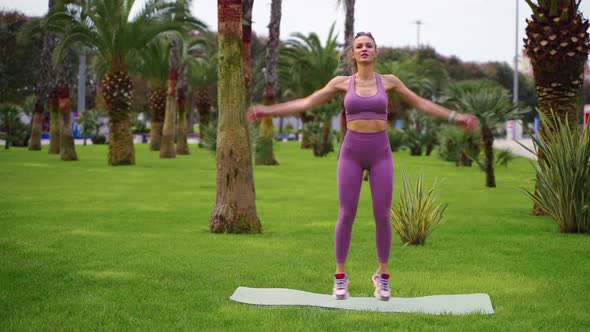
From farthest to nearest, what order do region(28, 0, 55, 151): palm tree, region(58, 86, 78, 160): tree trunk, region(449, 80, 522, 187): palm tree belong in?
region(28, 0, 55, 151): palm tree, region(58, 86, 78, 160): tree trunk, region(449, 80, 522, 187): palm tree

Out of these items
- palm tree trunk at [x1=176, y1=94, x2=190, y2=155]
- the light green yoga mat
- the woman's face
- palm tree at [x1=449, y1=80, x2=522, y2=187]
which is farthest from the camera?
palm tree trunk at [x1=176, y1=94, x2=190, y2=155]

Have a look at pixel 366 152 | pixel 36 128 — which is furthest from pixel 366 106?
pixel 36 128

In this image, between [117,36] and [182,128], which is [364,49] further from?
[182,128]

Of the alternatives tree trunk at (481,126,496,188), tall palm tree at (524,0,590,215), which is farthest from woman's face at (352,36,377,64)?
tree trunk at (481,126,496,188)

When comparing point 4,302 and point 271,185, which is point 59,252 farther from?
point 271,185

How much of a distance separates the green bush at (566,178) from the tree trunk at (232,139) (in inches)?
157

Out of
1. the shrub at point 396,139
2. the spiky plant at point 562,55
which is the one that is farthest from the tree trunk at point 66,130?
the spiky plant at point 562,55

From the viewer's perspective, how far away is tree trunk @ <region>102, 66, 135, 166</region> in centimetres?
2861

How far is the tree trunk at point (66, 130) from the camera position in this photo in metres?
30.8

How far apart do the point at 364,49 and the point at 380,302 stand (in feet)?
6.63

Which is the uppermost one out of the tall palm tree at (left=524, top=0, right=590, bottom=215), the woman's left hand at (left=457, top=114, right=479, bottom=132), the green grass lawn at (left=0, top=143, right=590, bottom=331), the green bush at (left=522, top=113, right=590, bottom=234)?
the tall palm tree at (left=524, top=0, right=590, bottom=215)

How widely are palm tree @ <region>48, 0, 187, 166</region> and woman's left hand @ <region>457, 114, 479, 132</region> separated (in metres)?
22.6

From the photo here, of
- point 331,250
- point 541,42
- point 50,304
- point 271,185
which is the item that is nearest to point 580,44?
point 541,42

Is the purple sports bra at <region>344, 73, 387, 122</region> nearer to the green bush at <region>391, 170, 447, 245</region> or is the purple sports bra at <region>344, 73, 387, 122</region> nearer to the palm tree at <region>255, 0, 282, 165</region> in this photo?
the green bush at <region>391, 170, 447, 245</region>
